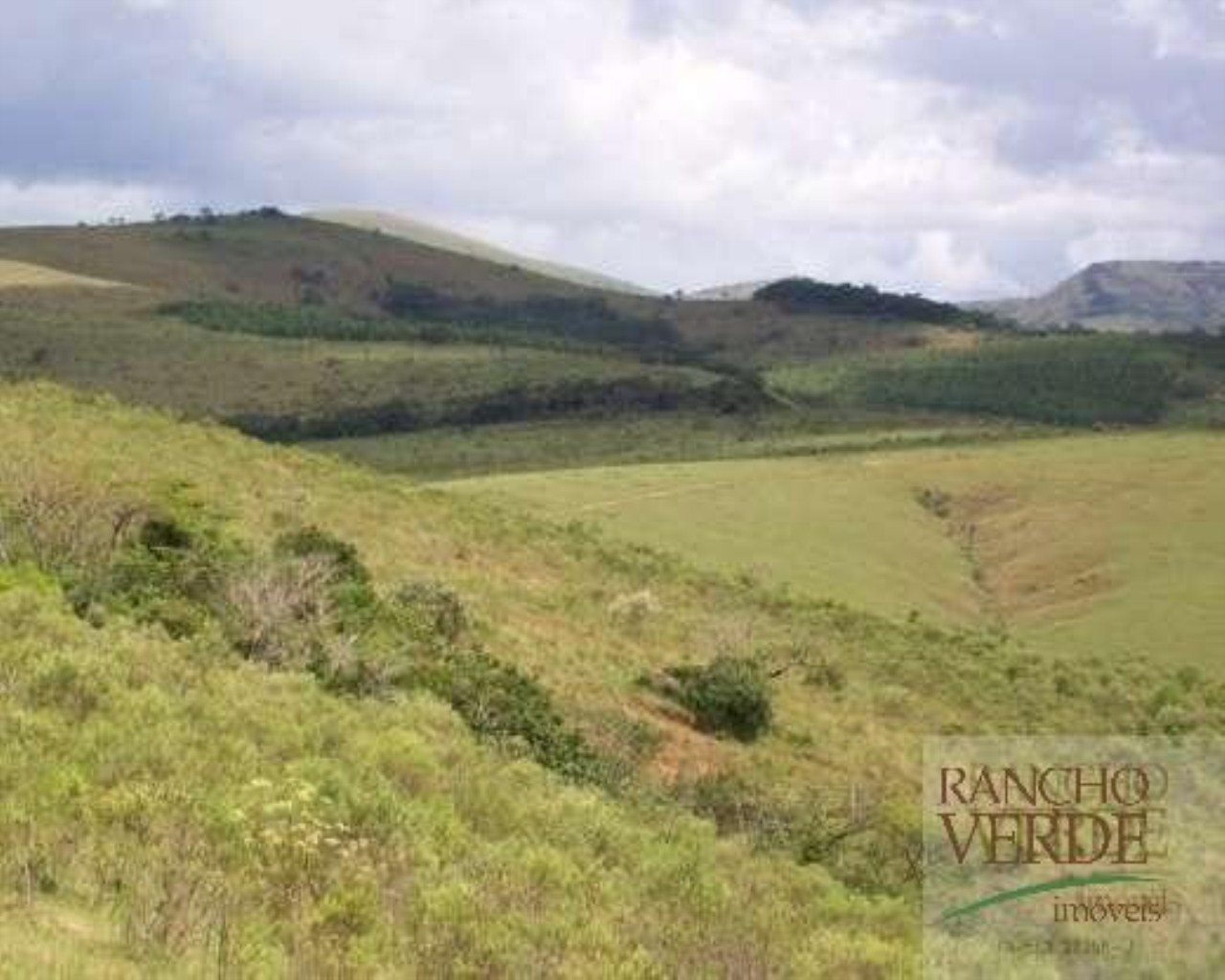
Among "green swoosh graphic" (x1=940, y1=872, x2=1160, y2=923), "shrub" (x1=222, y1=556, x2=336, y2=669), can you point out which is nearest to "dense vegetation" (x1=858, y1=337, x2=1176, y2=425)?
"shrub" (x1=222, y1=556, x2=336, y2=669)

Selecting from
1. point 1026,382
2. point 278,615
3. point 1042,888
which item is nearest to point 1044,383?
point 1026,382

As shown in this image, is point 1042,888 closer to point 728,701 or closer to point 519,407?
point 728,701

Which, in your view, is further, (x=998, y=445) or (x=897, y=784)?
(x=998, y=445)

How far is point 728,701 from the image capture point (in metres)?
25.5

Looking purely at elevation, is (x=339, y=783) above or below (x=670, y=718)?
above

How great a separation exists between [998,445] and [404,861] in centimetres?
8151

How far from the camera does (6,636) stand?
1538 centimetres

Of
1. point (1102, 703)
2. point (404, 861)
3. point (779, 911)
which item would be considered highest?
point (404, 861)

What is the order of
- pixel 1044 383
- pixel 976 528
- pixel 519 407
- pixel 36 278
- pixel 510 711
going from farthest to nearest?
pixel 36 278 < pixel 1044 383 < pixel 519 407 < pixel 976 528 < pixel 510 711

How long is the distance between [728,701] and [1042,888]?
459 inches

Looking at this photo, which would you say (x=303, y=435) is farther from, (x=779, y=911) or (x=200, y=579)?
(x=779, y=911)

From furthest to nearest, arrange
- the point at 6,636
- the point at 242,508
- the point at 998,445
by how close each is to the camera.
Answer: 1. the point at 998,445
2. the point at 242,508
3. the point at 6,636

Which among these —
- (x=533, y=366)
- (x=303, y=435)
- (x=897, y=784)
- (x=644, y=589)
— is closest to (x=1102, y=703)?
(x=644, y=589)

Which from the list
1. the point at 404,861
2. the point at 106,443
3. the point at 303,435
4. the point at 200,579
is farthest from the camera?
the point at 303,435
